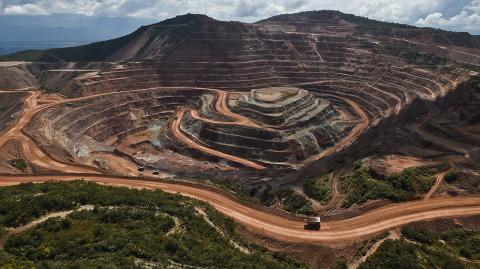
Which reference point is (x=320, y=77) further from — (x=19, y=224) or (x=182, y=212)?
(x=19, y=224)

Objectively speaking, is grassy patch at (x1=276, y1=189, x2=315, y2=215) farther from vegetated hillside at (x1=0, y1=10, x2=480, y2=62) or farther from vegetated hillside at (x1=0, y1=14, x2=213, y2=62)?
vegetated hillside at (x1=0, y1=14, x2=213, y2=62)

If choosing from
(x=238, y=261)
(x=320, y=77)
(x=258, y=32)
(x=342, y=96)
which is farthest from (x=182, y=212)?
(x=258, y=32)

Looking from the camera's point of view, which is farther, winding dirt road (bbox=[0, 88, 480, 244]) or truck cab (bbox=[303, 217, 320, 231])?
truck cab (bbox=[303, 217, 320, 231])

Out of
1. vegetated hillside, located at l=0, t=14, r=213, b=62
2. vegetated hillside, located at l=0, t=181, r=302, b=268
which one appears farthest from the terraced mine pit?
vegetated hillside, located at l=0, t=181, r=302, b=268

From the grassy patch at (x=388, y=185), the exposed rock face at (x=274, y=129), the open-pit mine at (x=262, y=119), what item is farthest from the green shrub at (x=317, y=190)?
the exposed rock face at (x=274, y=129)

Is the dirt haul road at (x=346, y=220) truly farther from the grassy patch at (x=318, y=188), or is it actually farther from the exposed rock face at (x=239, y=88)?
the exposed rock face at (x=239, y=88)

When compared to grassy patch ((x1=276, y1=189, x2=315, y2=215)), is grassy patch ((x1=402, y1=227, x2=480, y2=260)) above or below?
above

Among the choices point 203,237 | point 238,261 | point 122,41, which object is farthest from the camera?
point 122,41
